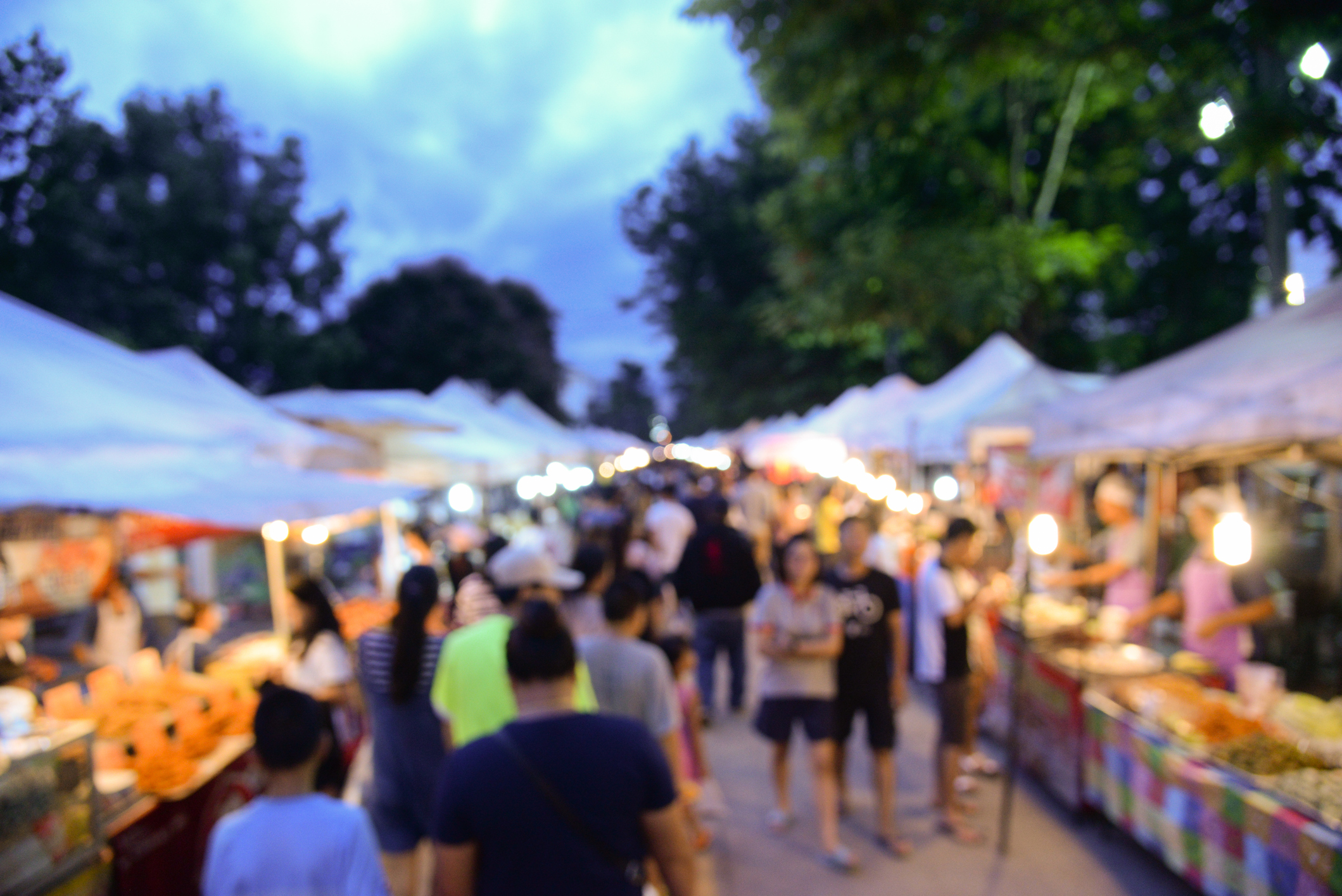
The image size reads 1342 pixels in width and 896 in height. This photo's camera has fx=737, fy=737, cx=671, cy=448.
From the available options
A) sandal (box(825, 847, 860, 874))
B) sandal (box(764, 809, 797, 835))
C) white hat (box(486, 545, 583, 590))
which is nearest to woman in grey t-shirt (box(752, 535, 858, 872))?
sandal (box(825, 847, 860, 874))

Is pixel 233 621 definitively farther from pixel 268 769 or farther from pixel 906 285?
pixel 906 285

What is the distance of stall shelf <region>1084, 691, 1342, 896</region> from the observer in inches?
117

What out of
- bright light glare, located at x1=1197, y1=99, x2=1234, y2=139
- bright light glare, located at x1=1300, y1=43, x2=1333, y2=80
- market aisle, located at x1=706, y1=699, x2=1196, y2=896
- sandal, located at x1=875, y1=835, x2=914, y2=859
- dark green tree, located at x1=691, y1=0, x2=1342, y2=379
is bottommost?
market aisle, located at x1=706, y1=699, x2=1196, y2=896

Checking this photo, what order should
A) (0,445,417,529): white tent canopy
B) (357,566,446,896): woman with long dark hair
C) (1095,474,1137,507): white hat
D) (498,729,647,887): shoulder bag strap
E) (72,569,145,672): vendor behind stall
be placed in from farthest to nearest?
(72,569,145,672): vendor behind stall < (1095,474,1137,507): white hat < (357,566,446,896): woman with long dark hair < (0,445,417,529): white tent canopy < (498,729,647,887): shoulder bag strap

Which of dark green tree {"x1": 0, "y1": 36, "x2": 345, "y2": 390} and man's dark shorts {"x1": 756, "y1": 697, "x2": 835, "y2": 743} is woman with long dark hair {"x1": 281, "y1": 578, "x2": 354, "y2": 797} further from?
dark green tree {"x1": 0, "y1": 36, "x2": 345, "y2": 390}

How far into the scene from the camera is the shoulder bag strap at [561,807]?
1.88 metres

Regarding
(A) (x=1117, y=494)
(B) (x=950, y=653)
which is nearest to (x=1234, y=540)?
(B) (x=950, y=653)

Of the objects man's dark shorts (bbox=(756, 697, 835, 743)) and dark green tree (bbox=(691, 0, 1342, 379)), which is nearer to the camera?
man's dark shorts (bbox=(756, 697, 835, 743))

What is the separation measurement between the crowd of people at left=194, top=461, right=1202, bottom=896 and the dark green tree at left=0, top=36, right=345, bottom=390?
39.0ft

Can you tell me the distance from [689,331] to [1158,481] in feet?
56.7

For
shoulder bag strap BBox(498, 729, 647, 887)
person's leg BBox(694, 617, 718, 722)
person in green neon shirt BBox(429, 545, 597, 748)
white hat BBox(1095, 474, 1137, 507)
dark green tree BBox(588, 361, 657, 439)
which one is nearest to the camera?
shoulder bag strap BBox(498, 729, 647, 887)

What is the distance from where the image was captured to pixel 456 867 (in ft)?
6.28

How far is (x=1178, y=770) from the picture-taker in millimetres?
3682

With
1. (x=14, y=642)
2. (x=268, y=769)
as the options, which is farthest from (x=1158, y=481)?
(x=14, y=642)
